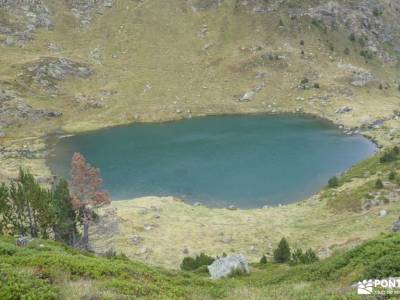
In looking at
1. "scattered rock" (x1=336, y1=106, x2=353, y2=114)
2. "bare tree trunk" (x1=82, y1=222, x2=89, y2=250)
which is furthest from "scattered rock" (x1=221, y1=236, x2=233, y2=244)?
"scattered rock" (x1=336, y1=106, x2=353, y2=114)

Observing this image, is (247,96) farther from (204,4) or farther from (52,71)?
(52,71)

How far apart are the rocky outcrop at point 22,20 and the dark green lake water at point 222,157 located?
48.1 m

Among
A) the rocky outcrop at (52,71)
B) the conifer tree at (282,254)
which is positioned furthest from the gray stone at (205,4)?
the conifer tree at (282,254)

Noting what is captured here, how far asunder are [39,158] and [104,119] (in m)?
27.1

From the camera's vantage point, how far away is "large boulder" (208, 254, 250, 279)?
34.6m

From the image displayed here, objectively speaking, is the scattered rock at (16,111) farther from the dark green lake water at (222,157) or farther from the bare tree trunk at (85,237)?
the bare tree trunk at (85,237)

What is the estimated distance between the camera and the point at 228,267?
115 feet

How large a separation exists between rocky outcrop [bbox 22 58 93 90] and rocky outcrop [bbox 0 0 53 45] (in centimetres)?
1589

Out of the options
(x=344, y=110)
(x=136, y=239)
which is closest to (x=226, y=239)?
(x=136, y=239)

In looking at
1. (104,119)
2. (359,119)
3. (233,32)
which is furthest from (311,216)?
(233,32)

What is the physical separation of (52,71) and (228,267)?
100111 mm

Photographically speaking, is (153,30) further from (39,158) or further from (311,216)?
(311,216)

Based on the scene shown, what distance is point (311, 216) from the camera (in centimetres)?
5609

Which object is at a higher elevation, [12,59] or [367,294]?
[12,59]
